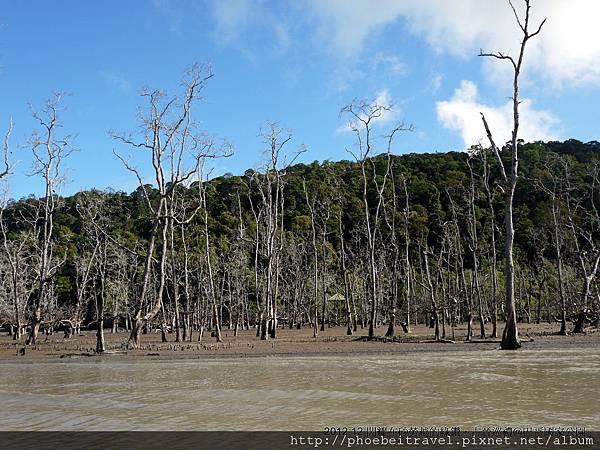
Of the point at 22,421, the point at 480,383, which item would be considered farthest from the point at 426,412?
the point at 22,421

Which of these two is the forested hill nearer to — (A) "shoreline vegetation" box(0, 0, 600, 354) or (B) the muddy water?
(A) "shoreline vegetation" box(0, 0, 600, 354)

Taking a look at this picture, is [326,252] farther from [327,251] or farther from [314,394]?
[314,394]

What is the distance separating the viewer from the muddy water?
8867 mm

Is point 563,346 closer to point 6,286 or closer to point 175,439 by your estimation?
point 175,439

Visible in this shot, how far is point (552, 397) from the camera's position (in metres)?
10.2

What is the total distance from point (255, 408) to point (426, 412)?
308 cm

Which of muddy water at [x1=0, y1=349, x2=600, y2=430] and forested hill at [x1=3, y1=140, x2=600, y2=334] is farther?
forested hill at [x1=3, y1=140, x2=600, y2=334]

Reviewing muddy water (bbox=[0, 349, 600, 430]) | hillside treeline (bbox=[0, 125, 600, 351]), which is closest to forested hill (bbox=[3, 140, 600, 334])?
hillside treeline (bbox=[0, 125, 600, 351])

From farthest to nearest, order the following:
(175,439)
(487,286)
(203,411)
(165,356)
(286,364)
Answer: (487,286) → (165,356) → (286,364) → (203,411) → (175,439)

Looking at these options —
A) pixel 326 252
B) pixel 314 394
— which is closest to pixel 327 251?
pixel 326 252

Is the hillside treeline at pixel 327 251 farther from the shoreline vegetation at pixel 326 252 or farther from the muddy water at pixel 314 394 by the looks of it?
the muddy water at pixel 314 394

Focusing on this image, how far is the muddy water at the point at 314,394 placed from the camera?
887 cm

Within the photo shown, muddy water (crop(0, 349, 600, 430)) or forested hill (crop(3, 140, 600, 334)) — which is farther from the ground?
forested hill (crop(3, 140, 600, 334))

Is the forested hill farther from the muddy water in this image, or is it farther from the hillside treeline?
the muddy water
